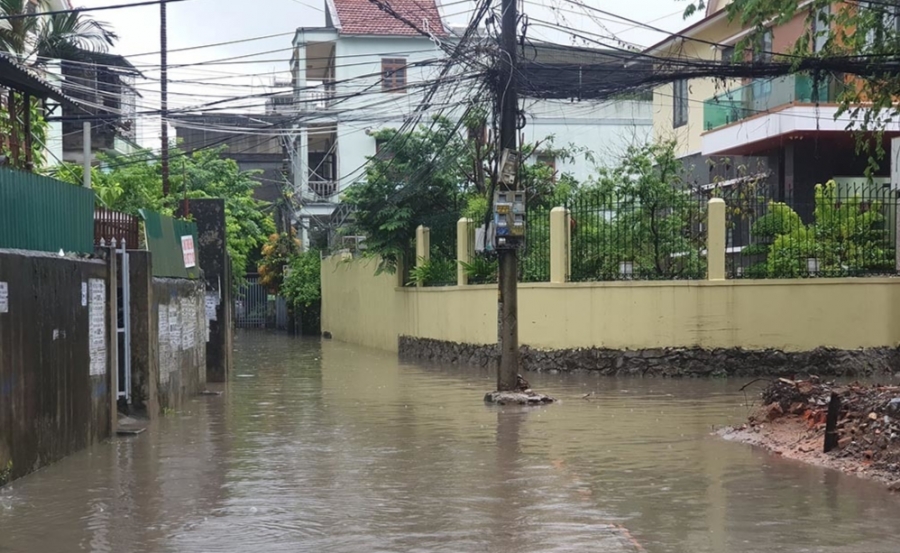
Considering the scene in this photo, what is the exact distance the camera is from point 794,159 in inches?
976

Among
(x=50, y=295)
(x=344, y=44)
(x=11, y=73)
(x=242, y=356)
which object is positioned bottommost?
A: (x=242, y=356)

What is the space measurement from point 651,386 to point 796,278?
368 centimetres

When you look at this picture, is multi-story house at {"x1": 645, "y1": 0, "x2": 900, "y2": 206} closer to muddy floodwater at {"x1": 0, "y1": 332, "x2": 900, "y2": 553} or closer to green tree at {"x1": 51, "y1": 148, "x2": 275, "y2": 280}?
muddy floodwater at {"x1": 0, "y1": 332, "x2": 900, "y2": 553}

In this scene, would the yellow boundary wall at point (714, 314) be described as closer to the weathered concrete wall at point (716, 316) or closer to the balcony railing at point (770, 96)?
the weathered concrete wall at point (716, 316)

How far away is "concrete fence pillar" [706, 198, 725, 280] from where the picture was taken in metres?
19.6

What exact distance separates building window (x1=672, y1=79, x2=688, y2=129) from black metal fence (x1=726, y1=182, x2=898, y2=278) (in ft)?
37.6

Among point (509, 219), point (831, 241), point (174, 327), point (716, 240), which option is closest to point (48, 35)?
point (174, 327)

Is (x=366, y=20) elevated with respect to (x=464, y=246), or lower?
elevated

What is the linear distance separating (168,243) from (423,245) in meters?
12.2

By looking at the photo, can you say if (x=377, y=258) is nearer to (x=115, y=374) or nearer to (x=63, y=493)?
(x=115, y=374)

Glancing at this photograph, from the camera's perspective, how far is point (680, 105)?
32.3 meters

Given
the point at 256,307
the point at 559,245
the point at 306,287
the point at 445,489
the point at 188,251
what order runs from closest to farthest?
the point at 445,489, the point at 188,251, the point at 559,245, the point at 306,287, the point at 256,307

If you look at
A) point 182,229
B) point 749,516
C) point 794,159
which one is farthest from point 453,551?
point 794,159

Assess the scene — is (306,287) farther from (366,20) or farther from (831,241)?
(831,241)
